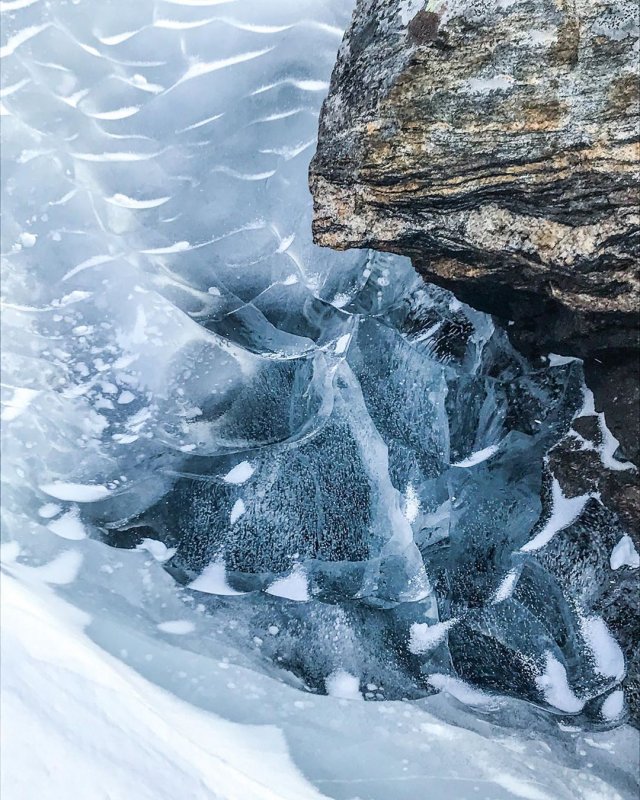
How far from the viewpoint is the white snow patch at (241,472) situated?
93.2 inches

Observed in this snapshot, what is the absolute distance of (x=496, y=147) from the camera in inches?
57.6

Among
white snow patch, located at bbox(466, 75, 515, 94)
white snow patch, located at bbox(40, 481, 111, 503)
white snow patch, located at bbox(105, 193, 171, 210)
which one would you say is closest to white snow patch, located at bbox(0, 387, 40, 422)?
white snow patch, located at bbox(40, 481, 111, 503)

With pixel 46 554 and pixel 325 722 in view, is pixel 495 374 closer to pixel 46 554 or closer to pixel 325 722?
pixel 325 722

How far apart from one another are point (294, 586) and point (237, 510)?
0.95ft

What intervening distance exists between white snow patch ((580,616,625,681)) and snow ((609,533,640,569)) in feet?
0.52

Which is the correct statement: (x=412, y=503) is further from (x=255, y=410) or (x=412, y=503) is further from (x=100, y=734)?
(x=100, y=734)

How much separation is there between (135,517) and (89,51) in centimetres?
137

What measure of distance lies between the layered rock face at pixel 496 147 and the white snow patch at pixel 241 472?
90 cm

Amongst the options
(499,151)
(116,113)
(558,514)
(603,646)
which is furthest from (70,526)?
(499,151)

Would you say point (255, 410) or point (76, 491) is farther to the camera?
point (76, 491)

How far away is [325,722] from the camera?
2338 mm

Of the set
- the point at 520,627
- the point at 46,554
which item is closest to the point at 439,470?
the point at 520,627

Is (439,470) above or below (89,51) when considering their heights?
below

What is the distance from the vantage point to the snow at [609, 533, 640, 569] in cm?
202
